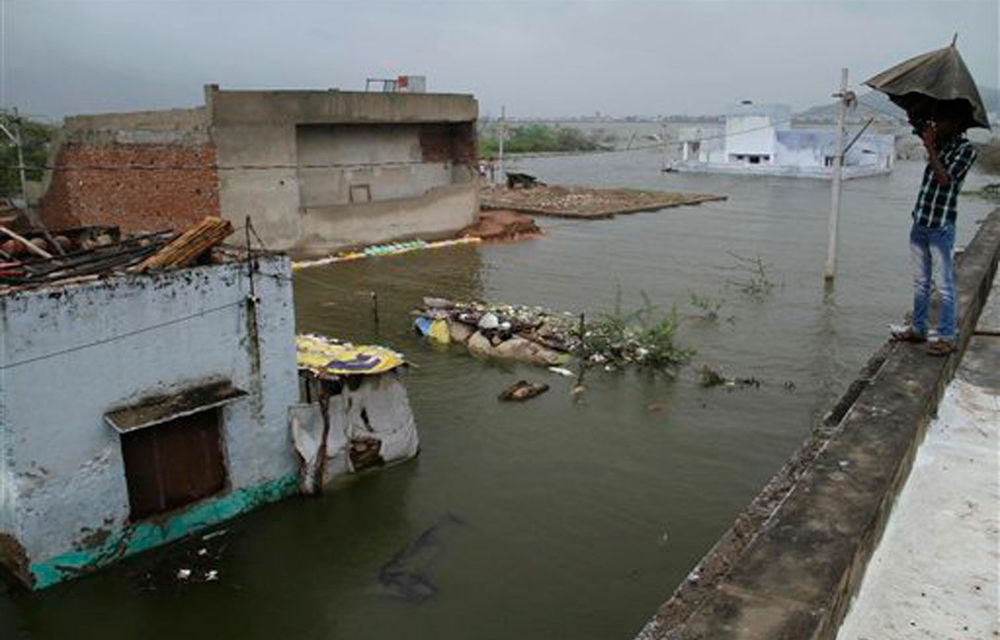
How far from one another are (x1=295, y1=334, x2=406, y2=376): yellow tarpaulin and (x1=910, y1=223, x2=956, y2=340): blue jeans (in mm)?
4416

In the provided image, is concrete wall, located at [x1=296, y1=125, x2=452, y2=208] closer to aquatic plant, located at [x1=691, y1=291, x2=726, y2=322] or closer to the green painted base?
aquatic plant, located at [x1=691, y1=291, x2=726, y2=322]

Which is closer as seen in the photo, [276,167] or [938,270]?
[938,270]

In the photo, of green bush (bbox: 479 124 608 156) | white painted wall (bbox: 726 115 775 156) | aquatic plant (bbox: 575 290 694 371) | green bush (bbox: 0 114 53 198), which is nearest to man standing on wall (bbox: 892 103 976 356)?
aquatic plant (bbox: 575 290 694 371)

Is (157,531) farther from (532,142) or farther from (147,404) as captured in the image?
(532,142)

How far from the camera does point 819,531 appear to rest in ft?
11.2

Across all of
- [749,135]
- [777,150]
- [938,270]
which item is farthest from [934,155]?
[749,135]

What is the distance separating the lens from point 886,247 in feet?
74.7

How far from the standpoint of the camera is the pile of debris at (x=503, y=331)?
11727 millimetres

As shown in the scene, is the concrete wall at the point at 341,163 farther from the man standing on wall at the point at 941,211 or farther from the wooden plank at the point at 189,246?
the man standing on wall at the point at 941,211

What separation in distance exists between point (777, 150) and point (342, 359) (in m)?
46.8

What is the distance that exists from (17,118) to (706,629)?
21466 millimetres

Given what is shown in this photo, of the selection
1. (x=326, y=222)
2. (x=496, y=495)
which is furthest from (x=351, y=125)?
(x=496, y=495)

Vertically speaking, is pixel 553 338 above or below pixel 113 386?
below

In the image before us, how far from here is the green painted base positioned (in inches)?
234
